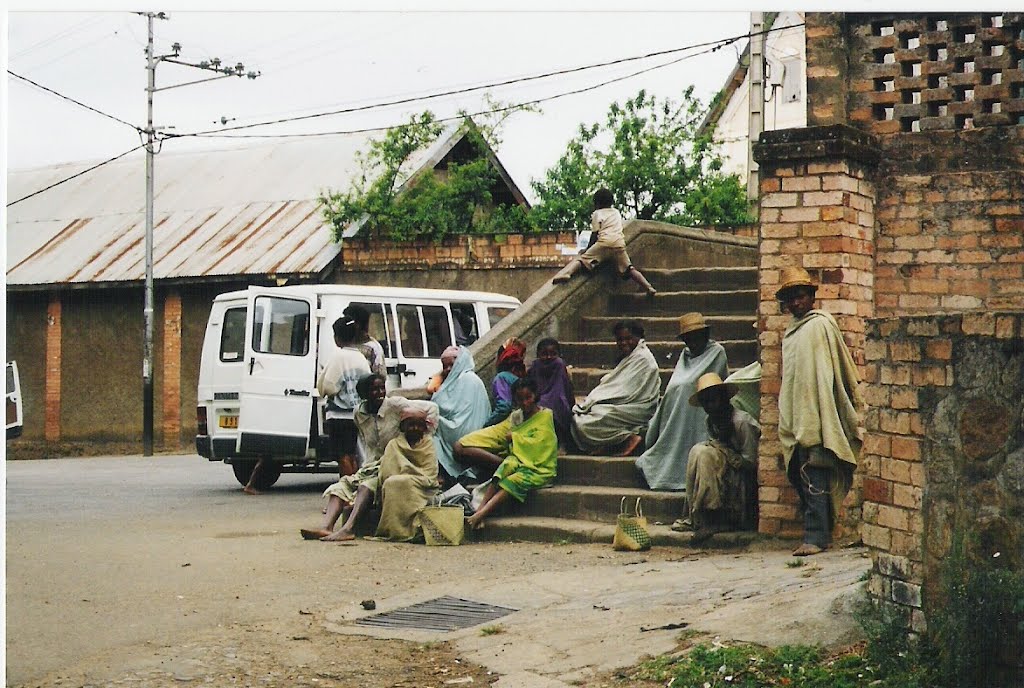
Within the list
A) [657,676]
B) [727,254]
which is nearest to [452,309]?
[727,254]

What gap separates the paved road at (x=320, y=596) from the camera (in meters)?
5.53

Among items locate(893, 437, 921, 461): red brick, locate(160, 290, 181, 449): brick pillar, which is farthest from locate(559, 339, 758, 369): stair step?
locate(160, 290, 181, 449): brick pillar

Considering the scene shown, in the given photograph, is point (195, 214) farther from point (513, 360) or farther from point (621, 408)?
point (621, 408)

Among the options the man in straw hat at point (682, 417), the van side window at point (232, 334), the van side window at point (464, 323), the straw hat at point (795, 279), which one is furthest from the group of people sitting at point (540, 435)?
the van side window at point (464, 323)

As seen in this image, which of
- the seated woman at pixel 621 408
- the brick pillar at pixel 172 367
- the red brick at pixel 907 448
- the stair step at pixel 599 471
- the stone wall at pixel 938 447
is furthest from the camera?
the brick pillar at pixel 172 367

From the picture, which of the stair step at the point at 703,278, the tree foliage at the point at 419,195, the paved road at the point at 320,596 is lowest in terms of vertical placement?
the paved road at the point at 320,596

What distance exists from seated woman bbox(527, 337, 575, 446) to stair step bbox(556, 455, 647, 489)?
0.79 feet

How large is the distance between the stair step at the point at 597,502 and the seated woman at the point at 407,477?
2.30ft

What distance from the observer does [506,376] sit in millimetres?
9859

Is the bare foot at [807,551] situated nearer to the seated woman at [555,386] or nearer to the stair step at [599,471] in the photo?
the stair step at [599,471]

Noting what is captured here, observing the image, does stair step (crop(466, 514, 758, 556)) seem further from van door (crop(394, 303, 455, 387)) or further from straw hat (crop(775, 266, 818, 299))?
van door (crop(394, 303, 455, 387))

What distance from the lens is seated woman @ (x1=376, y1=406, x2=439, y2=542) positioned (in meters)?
8.84

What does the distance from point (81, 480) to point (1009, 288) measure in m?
9.84

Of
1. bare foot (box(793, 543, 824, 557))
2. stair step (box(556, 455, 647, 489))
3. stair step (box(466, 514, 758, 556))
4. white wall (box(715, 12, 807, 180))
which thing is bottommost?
stair step (box(466, 514, 758, 556))
